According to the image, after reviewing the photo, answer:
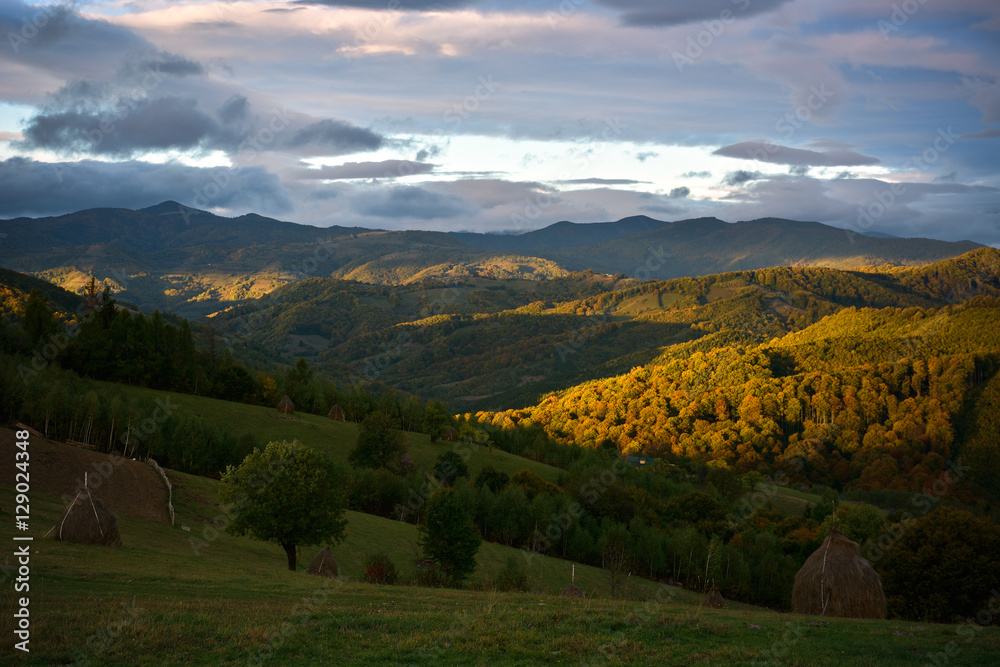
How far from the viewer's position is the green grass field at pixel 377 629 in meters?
13.6

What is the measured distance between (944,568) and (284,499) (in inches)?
1413

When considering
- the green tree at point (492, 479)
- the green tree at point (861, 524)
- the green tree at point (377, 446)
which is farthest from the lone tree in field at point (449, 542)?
the green tree at point (861, 524)

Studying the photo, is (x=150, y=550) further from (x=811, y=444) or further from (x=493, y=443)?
(x=811, y=444)

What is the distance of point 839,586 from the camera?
3019 centimetres

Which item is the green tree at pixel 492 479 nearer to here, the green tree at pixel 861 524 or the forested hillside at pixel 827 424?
the green tree at pixel 861 524

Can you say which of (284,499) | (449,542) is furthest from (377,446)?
(284,499)

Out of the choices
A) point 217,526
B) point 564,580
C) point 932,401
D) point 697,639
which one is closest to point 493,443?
point 564,580

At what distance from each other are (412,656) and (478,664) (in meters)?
1.51

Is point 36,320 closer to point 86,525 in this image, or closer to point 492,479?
point 492,479

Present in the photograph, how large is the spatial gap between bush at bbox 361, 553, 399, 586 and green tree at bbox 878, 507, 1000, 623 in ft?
91.0

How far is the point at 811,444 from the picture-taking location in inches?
6358

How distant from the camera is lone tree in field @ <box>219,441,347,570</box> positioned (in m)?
34.7

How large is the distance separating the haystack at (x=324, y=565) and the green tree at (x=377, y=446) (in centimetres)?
3262

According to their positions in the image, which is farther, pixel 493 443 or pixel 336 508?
pixel 493 443
